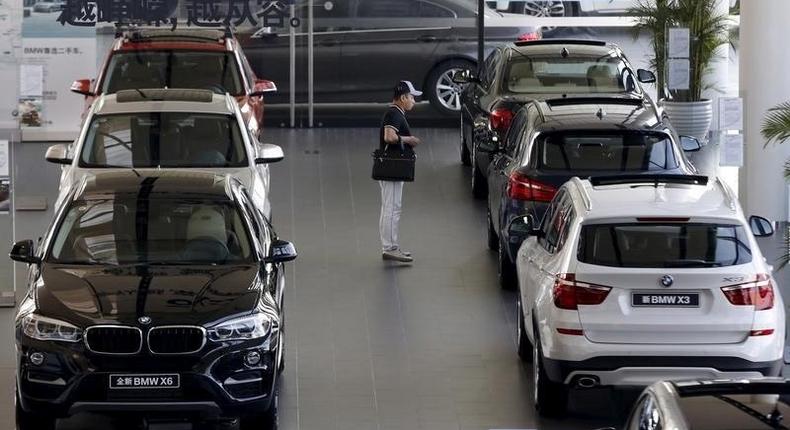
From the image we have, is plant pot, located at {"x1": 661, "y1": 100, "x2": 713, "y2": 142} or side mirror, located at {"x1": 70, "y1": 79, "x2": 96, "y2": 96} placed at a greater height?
side mirror, located at {"x1": 70, "y1": 79, "x2": 96, "y2": 96}

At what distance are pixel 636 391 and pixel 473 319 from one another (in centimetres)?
232

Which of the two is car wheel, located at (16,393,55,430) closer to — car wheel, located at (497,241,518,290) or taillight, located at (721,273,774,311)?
taillight, located at (721,273,774,311)

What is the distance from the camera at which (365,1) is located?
2348cm

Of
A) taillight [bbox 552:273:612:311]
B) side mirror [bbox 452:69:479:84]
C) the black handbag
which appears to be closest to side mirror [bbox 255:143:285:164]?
the black handbag

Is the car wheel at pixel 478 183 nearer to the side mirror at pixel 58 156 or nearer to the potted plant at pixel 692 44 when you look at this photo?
the potted plant at pixel 692 44

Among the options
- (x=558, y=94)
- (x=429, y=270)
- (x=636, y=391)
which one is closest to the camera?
(x=636, y=391)

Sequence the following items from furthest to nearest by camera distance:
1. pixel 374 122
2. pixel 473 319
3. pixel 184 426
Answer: pixel 374 122
pixel 473 319
pixel 184 426

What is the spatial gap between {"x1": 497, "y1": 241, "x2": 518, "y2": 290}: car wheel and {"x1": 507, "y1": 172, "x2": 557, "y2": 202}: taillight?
0.65 metres

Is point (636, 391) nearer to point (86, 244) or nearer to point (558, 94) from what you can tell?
point (86, 244)

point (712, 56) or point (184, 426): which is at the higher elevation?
point (712, 56)

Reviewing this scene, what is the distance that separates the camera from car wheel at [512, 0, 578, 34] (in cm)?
2358

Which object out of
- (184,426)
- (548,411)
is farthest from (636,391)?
(184,426)

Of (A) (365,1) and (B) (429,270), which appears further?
(A) (365,1)

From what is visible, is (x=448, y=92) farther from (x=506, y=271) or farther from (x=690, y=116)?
(x=506, y=271)
